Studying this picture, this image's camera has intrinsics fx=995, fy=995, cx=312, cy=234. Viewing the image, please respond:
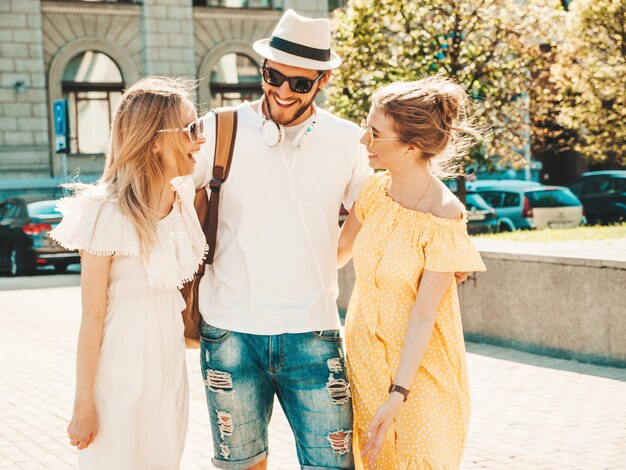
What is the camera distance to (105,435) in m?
3.29

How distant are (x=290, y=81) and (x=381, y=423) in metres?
1.24

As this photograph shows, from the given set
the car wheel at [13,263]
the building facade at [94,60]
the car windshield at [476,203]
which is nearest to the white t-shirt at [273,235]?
the car wheel at [13,263]

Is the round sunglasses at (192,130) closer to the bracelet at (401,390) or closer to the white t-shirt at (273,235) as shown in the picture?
the white t-shirt at (273,235)

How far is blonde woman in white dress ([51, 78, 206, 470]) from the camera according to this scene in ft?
10.6

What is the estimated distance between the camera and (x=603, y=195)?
22812 mm

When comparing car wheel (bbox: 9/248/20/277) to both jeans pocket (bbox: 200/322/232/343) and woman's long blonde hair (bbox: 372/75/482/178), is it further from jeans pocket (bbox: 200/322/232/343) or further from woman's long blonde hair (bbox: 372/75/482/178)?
woman's long blonde hair (bbox: 372/75/482/178)

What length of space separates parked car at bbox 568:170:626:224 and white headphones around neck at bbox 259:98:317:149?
19.3 meters

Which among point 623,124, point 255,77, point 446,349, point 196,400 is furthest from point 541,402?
point 255,77

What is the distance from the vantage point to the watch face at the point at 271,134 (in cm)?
348

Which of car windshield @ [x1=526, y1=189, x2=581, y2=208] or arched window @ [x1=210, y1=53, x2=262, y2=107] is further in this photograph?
arched window @ [x1=210, y1=53, x2=262, y2=107]

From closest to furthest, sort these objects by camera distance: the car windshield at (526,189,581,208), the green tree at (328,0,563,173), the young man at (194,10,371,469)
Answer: the young man at (194,10,371,469), the green tree at (328,0,563,173), the car windshield at (526,189,581,208)

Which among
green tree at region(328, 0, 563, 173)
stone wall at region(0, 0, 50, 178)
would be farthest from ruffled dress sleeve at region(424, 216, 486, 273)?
stone wall at region(0, 0, 50, 178)

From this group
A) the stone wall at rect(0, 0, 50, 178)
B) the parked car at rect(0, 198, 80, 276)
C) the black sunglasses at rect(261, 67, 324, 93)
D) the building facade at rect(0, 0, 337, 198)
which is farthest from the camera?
the building facade at rect(0, 0, 337, 198)

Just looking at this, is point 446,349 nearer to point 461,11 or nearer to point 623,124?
point 461,11
